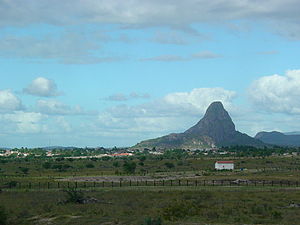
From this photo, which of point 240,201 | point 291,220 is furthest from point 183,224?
point 240,201

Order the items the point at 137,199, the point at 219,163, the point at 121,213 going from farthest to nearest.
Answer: the point at 219,163 → the point at 137,199 → the point at 121,213

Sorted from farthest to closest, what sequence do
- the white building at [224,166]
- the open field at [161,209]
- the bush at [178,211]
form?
1. the white building at [224,166]
2. the bush at [178,211]
3. the open field at [161,209]

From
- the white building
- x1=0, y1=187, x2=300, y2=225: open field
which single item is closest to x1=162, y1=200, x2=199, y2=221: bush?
x1=0, y1=187, x2=300, y2=225: open field

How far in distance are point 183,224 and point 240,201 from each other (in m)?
16.4

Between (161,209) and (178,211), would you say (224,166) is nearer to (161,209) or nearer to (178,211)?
(161,209)

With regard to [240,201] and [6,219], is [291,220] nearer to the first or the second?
[240,201]

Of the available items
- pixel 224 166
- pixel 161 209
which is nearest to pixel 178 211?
pixel 161 209

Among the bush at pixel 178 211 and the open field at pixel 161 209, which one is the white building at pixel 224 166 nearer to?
the open field at pixel 161 209

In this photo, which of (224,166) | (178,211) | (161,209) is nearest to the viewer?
(178,211)

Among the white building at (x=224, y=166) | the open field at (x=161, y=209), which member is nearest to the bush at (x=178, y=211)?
the open field at (x=161, y=209)

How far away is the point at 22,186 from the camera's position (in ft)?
258

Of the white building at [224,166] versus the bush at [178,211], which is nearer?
the bush at [178,211]

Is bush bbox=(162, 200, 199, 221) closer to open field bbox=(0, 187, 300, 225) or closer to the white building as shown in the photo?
open field bbox=(0, 187, 300, 225)

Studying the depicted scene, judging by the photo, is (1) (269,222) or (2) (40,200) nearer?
(1) (269,222)
